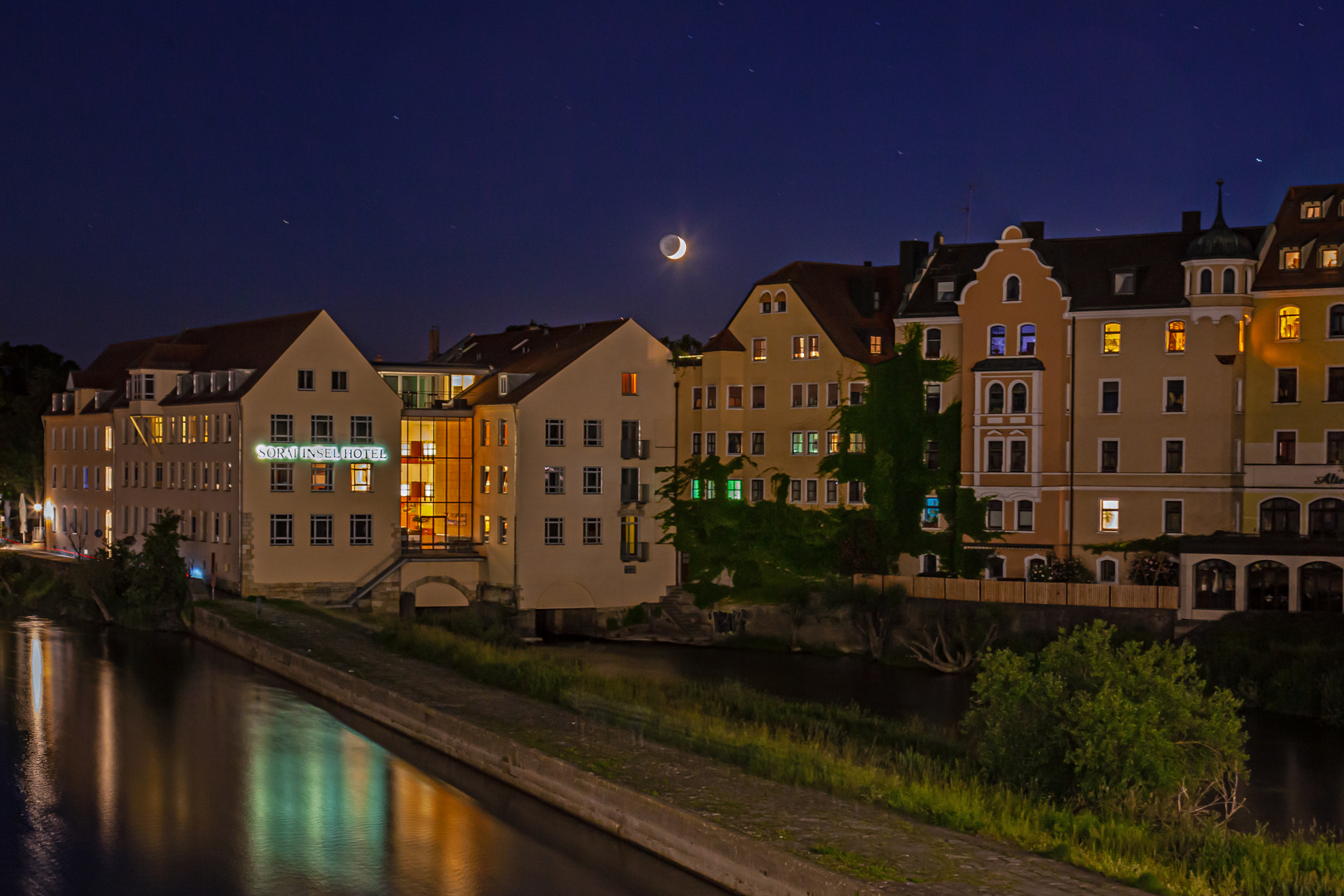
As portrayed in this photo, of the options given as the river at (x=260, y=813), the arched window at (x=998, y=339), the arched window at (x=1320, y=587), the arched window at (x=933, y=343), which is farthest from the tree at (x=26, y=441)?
→ the arched window at (x=1320, y=587)

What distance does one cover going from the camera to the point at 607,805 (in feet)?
68.3

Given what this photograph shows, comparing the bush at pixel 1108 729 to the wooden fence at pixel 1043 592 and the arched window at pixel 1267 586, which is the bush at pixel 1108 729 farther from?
the arched window at pixel 1267 586

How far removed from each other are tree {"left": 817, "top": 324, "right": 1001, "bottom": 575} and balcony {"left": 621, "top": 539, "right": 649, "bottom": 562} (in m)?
9.85

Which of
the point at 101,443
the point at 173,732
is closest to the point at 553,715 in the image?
the point at 173,732

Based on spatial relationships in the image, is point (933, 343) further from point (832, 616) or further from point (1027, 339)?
point (832, 616)

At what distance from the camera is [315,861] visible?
66.6 ft

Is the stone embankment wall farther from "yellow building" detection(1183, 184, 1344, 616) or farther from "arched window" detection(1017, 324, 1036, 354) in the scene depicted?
"arched window" detection(1017, 324, 1036, 354)

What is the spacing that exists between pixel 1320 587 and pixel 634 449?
2595 cm

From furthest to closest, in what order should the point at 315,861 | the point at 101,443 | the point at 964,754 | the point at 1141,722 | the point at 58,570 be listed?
the point at 101,443, the point at 58,570, the point at 964,754, the point at 315,861, the point at 1141,722

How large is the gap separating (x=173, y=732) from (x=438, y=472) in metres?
27.1

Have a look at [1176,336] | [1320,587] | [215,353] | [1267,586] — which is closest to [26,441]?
[215,353]

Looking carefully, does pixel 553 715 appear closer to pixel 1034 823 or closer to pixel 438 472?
pixel 1034 823

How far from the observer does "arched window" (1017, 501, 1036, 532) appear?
165 feet

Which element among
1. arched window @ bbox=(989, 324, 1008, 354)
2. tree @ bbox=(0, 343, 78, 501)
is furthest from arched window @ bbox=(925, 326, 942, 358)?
tree @ bbox=(0, 343, 78, 501)
